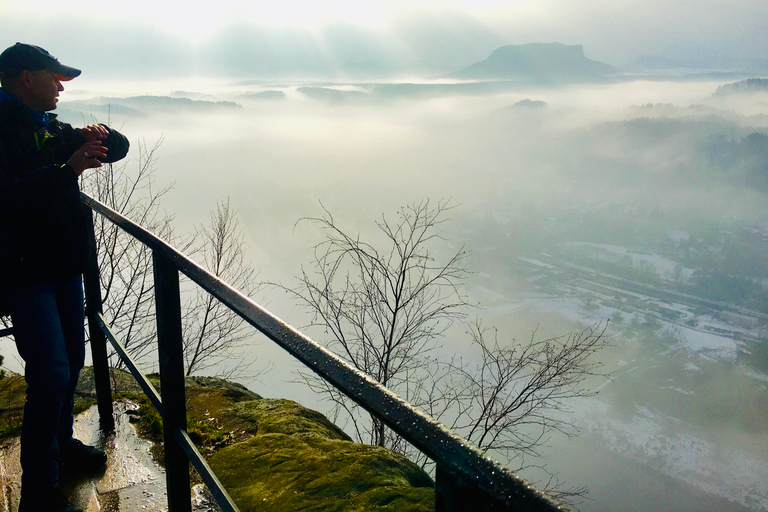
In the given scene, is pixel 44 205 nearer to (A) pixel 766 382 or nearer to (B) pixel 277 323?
(B) pixel 277 323

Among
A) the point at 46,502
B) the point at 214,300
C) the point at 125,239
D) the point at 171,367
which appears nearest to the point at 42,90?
the point at 171,367

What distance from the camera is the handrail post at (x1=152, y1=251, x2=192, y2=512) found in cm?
149

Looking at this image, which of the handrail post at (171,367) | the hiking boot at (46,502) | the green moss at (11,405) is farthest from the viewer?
the green moss at (11,405)

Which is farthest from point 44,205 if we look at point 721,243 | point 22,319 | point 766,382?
point 721,243

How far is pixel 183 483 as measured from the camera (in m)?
1.67

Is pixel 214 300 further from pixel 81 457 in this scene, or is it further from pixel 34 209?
pixel 34 209

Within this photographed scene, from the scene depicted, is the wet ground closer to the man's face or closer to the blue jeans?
the blue jeans

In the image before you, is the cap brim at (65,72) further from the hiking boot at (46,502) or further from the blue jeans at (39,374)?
the hiking boot at (46,502)

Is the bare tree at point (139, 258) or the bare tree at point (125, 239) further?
the bare tree at point (139, 258)

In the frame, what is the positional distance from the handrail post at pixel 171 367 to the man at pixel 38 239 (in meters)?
0.67

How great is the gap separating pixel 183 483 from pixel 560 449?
92.4 meters

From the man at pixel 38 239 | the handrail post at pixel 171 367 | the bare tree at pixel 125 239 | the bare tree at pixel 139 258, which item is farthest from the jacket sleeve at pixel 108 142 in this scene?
the bare tree at pixel 125 239

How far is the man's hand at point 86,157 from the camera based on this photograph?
1999mm

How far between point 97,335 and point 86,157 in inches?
41.2
